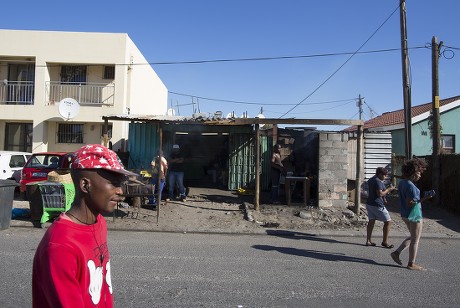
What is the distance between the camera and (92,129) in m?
18.0

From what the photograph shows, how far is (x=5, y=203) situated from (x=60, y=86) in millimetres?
9925

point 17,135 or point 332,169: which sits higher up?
point 17,135

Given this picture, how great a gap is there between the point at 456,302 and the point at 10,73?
19.5 meters

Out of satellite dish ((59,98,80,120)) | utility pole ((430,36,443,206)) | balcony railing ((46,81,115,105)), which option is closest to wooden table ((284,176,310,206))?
utility pole ((430,36,443,206))

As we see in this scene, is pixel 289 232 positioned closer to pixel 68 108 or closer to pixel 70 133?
pixel 68 108

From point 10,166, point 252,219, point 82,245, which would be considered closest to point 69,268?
point 82,245

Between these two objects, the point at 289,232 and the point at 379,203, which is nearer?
the point at 379,203

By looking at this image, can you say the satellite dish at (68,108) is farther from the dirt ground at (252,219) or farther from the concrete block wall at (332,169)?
the concrete block wall at (332,169)

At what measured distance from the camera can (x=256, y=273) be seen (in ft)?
19.6

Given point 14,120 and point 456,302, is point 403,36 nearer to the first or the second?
point 456,302

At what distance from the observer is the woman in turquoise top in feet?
21.0

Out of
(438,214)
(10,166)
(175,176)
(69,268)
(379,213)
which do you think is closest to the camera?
(69,268)

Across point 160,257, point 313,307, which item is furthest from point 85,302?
point 160,257

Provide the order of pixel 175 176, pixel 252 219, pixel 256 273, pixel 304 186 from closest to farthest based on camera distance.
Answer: pixel 256 273 → pixel 252 219 → pixel 304 186 → pixel 175 176
